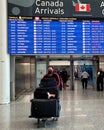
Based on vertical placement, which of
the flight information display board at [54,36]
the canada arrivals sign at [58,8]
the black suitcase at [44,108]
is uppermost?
the canada arrivals sign at [58,8]

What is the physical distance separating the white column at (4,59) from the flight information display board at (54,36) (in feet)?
0.64

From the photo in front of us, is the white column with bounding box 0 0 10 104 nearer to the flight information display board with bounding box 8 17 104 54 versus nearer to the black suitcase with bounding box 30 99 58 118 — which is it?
the flight information display board with bounding box 8 17 104 54

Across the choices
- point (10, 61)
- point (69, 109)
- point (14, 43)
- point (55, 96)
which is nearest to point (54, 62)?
point (10, 61)

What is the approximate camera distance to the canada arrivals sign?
1344cm

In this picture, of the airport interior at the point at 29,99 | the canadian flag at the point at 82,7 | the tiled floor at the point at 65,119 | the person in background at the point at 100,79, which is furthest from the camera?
the person in background at the point at 100,79

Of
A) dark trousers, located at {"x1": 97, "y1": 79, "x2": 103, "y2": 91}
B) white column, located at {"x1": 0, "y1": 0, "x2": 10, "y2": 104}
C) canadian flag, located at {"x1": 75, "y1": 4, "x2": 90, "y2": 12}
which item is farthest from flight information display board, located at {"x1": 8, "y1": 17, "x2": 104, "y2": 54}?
dark trousers, located at {"x1": 97, "y1": 79, "x2": 103, "y2": 91}

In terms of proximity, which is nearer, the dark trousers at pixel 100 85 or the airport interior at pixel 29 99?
the airport interior at pixel 29 99

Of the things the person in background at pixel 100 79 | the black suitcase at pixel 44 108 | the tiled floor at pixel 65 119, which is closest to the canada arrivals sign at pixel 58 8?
the tiled floor at pixel 65 119

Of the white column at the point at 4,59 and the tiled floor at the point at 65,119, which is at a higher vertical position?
the white column at the point at 4,59

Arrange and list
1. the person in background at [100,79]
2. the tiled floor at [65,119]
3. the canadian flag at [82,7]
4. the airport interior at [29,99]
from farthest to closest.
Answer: the person in background at [100,79] → the canadian flag at [82,7] → the airport interior at [29,99] → the tiled floor at [65,119]

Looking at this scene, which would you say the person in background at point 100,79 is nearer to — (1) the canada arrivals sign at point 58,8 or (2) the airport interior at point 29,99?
(2) the airport interior at point 29,99

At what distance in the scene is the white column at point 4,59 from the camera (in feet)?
44.2

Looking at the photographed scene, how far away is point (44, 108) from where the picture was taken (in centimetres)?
835

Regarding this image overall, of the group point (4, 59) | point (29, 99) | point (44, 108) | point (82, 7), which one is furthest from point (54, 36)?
point (44, 108)
